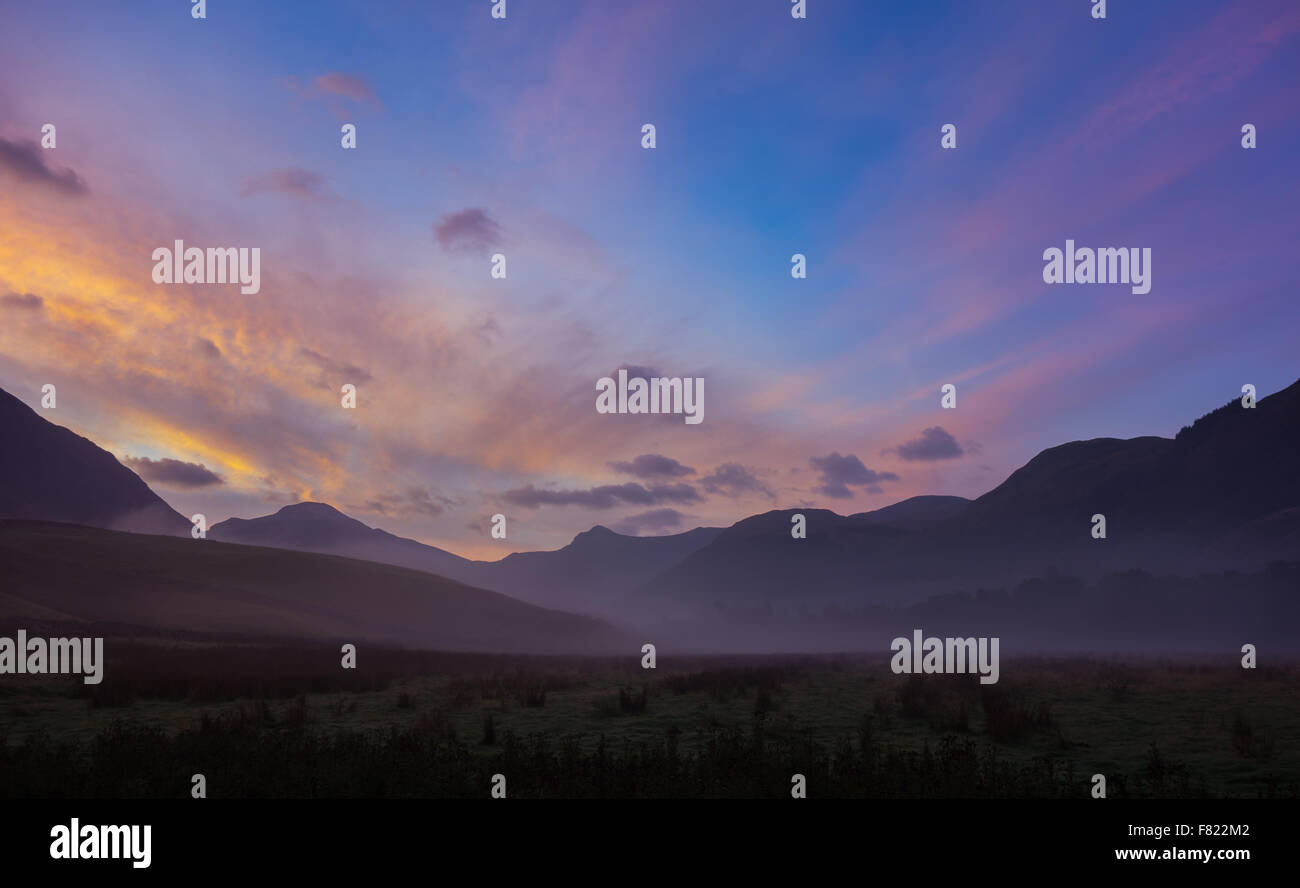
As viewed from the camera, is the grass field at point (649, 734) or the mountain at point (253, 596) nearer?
the grass field at point (649, 734)

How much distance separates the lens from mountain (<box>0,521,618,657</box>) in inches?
2872

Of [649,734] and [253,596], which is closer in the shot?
[649,734]

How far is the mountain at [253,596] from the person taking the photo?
7294 centimetres

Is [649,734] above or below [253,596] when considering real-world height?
above

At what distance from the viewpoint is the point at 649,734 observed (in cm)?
1712

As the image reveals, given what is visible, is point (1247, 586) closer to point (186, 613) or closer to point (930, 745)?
point (930, 745)

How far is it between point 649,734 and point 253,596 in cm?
9139

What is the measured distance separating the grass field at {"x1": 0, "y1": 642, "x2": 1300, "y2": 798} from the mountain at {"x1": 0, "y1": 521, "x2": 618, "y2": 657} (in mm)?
41789

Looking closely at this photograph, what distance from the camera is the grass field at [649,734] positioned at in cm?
1138

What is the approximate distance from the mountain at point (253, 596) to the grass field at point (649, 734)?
137 feet

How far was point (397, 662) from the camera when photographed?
3866 centimetres

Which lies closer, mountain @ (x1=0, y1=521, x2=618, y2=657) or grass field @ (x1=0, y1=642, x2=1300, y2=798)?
grass field @ (x1=0, y1=642, x2=1300, y2=798)

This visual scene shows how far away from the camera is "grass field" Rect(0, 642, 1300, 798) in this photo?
11.4 meters
